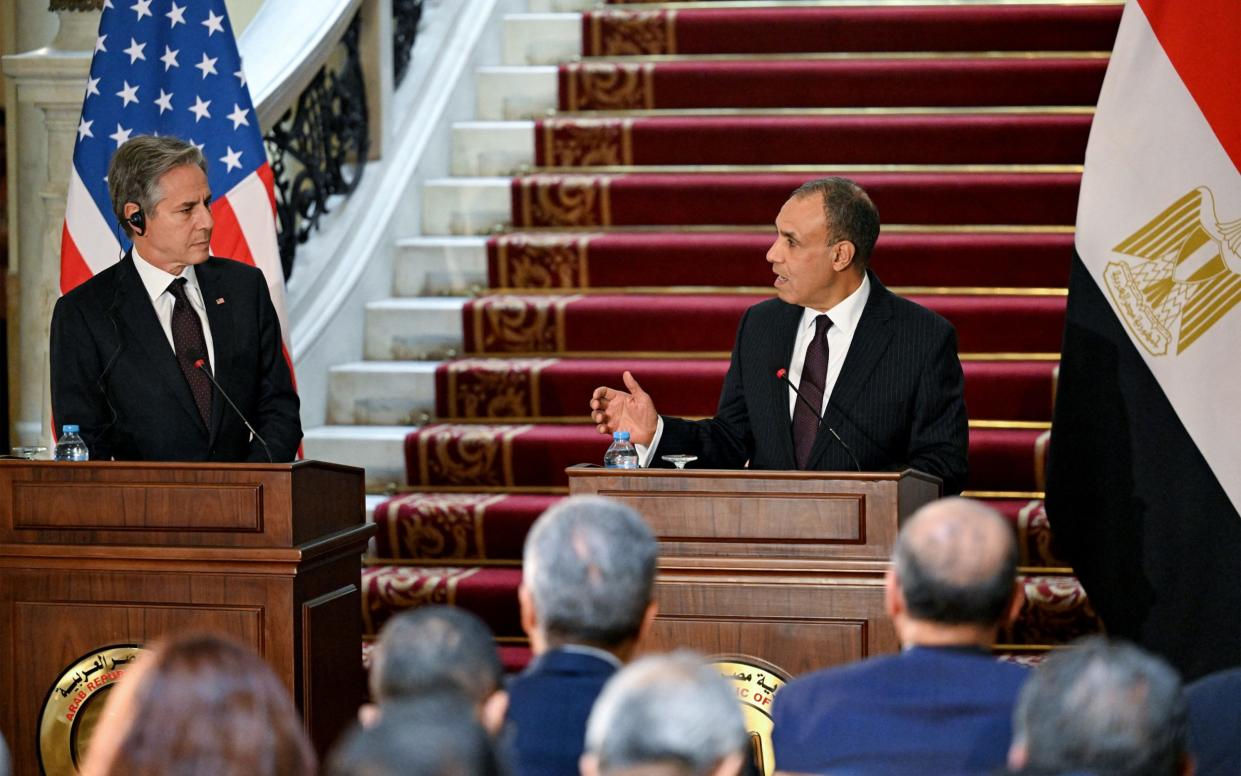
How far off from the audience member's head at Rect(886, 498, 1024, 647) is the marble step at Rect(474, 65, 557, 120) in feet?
16.4

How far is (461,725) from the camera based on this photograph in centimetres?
158

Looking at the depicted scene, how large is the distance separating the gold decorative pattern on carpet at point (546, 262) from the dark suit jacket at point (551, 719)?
423cm

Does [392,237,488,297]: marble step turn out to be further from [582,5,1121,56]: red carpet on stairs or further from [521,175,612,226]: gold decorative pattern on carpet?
[582,5,1121,56]: red carpet on stairs

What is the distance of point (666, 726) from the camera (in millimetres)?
1740

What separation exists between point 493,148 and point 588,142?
0.39 m

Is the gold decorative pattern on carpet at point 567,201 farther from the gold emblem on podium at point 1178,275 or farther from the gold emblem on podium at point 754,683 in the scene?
the gold emblem on podium at point 754,683

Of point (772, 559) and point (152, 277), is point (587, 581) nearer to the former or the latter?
point (772, 559)

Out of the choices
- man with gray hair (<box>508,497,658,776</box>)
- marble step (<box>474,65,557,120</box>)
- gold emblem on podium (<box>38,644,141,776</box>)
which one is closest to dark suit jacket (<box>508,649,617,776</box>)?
man with gray hair (<box>508,497,658,776</box>)

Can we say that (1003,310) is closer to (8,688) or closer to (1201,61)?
(1201,61)

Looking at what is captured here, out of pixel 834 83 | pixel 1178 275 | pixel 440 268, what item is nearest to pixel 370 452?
pixel 440 268

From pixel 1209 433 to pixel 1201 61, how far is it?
949 millimetres

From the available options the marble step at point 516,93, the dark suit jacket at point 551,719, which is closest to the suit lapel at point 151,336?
the dark suit jacket at point 551,719

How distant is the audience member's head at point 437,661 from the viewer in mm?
2021

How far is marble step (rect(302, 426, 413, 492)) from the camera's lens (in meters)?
5.85
